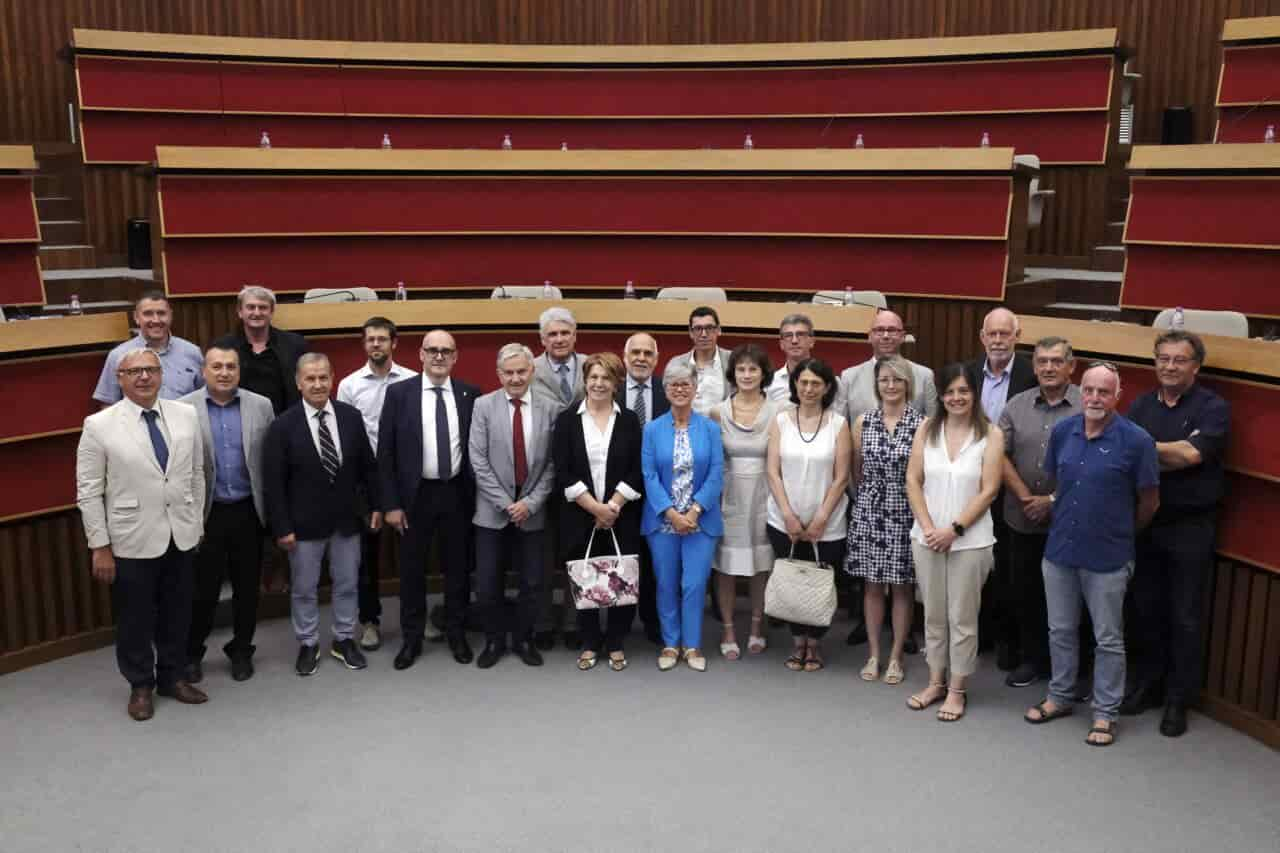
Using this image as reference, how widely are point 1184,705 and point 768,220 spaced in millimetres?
3742

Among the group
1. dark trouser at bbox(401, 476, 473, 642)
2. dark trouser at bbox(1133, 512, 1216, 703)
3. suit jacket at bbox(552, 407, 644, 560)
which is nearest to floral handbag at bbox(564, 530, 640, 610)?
suit jacket at bbox(552, 407, 644, 560)

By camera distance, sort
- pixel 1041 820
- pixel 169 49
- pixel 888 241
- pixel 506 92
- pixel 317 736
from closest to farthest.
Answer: pixel 1041 820 → pixel 317 736 → pixel 888 241 → pixel 169 49 → pixel 506 92

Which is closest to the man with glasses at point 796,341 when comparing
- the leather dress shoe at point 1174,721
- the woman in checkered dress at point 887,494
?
the woman in checkered dress at point 887,494

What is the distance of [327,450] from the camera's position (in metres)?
4.31

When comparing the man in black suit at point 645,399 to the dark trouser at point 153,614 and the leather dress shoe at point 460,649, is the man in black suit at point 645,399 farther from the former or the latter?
the dark trouser at point 153,614

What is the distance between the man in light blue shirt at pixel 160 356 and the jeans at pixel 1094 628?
11.0ft

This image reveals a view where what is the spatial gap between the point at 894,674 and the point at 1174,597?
103 cm

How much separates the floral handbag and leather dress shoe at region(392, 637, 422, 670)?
2.31 ft

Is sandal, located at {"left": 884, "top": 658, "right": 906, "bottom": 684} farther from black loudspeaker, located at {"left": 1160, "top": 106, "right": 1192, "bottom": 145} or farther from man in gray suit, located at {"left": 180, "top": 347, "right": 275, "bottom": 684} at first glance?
black loudspeaker, located at {"left": 1160, "top": 106, "right": 1192, "bottom": 145}

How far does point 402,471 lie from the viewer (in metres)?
4.45

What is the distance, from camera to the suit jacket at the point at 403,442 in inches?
174

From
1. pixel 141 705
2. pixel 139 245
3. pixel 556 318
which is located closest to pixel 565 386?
pixel 556 318

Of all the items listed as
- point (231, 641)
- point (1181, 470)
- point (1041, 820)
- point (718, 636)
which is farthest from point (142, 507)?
point (1181, 470)

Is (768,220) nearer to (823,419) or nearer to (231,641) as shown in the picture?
(823,419)
